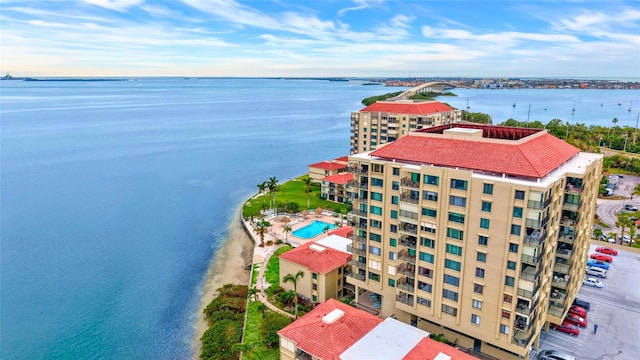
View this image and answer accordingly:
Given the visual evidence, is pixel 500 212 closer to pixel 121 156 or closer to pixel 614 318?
pixel 614 318

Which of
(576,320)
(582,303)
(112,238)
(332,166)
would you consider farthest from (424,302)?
(112,238)

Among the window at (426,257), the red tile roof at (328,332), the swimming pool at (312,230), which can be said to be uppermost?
the window at (426,257)

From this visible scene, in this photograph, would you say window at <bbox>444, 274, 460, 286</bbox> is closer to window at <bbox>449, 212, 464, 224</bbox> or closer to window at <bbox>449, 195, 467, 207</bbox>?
window at <bbox>449, 212, 464, 224</bbox>

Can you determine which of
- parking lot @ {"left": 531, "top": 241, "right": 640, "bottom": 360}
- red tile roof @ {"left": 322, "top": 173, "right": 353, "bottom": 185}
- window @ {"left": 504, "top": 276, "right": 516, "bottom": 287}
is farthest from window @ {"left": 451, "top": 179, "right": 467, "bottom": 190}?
red tile roof @ {"left": 322, "top": 173, "right": 353, "bottom": 185}

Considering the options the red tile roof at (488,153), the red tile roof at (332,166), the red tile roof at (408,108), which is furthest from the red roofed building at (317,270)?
the red tile roof at (408,108)

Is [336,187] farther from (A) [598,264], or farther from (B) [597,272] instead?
(B) [597,272]

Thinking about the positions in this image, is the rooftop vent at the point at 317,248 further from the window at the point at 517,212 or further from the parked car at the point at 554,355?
the parked car at the point at 554,355
